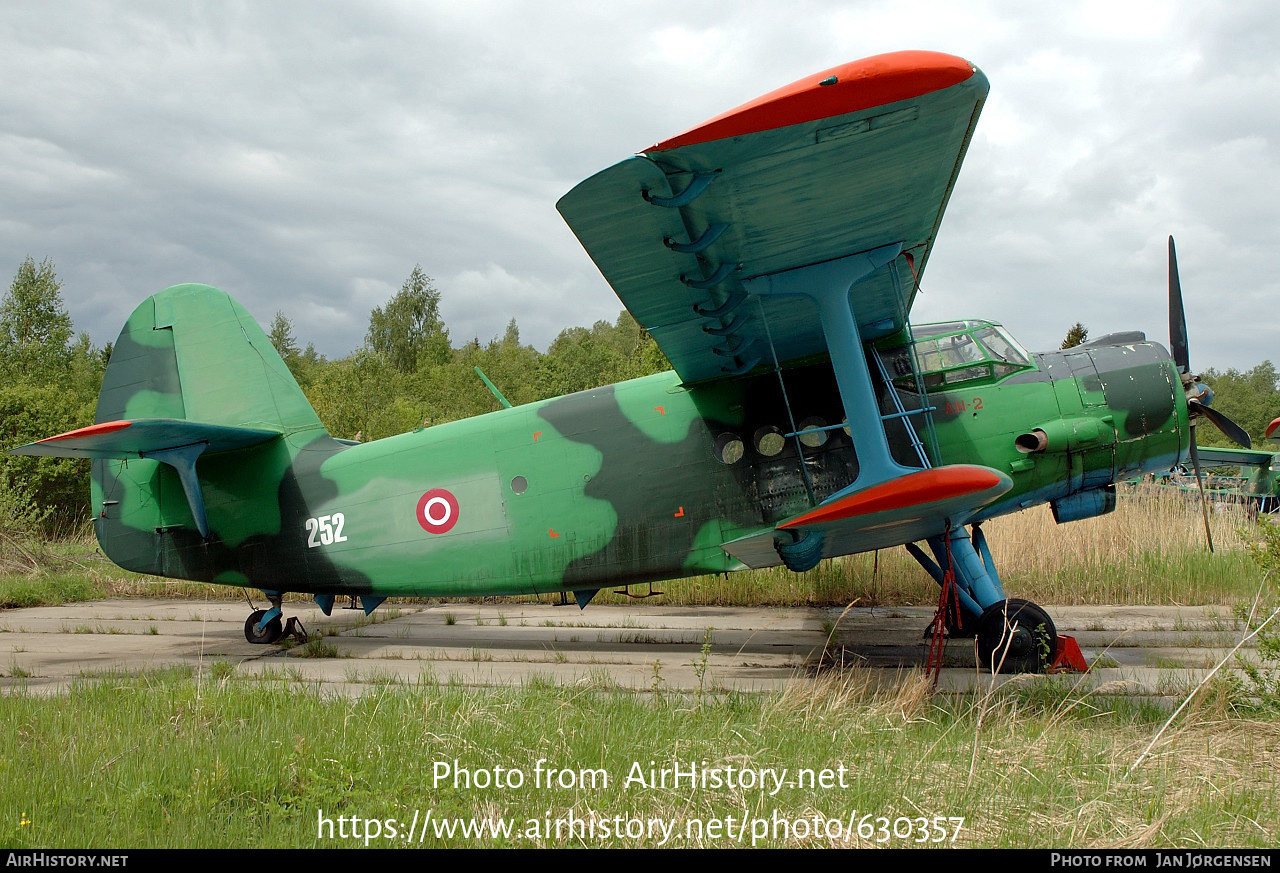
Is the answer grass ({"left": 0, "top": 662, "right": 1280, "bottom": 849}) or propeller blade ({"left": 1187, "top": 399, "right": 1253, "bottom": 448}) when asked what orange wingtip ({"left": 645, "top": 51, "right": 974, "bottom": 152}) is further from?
propeller blade ({"left": 1187, "top": 399, "right": 1253, "bottom": 448})

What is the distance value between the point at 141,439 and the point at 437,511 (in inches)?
106

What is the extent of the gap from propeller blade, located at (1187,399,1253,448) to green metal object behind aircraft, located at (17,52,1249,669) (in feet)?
0.18

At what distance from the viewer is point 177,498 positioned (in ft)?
24.7

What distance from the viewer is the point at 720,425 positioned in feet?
21.2

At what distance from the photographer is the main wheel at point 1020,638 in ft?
18.2

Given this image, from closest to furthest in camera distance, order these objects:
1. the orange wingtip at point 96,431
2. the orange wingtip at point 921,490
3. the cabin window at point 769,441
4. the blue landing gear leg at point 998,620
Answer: the orange wingtip at point 921,490, the blue landing gear leg at point 998,620, the orange wingtip at point 96,431, the cabin window at point 769,441

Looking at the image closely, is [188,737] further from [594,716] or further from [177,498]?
[177,498]

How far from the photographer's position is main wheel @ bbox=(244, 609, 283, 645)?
7.75 metres

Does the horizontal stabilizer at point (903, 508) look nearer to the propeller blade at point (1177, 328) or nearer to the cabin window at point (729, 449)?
the cabin window at point (729, 449)

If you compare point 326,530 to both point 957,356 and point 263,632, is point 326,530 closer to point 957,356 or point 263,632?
point 263,632

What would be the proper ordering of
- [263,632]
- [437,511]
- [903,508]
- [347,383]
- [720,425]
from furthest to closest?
[347,383], [263,632], [437,511], [720,425], [903,508]

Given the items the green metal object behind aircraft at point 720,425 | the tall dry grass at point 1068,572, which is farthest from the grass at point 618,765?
the tall dry grass at point 1068,572

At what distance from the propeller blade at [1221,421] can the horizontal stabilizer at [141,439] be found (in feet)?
27.4

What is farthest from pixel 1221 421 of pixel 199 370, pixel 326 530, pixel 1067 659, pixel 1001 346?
pixel 199 370
